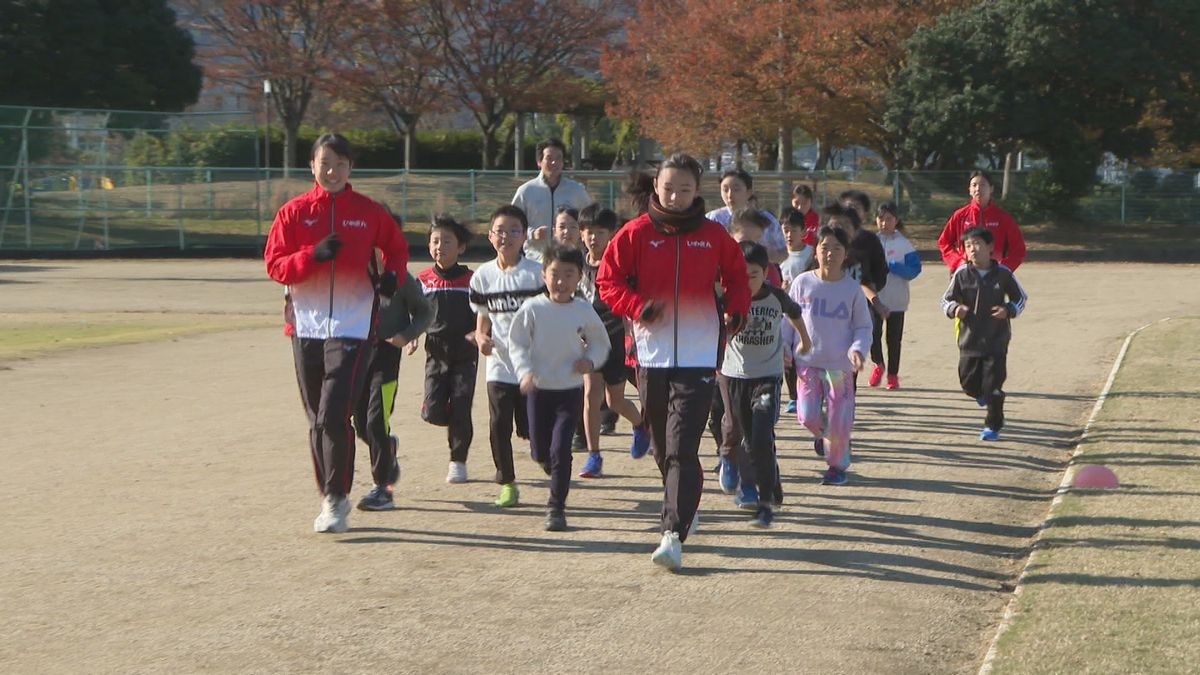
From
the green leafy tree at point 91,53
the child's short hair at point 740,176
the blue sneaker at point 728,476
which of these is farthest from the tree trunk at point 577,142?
the blue sneaker at point 728,476

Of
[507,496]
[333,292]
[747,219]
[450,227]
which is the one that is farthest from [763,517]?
[450,227]

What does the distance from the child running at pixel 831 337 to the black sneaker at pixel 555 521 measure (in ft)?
5.62

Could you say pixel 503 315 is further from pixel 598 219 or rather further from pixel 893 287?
pixel 893 287

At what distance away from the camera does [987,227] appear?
11.8 meters

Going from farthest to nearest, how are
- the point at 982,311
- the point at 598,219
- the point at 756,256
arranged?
1. the point at 982,311
2. the point at 598,219
3. the point at 756,256

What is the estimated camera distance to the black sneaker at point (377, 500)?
799 centimetres

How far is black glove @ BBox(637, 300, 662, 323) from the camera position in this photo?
6.61m

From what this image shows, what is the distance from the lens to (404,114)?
4734 cm

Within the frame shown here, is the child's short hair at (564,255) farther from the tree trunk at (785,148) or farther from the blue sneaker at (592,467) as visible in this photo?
the tree trunk at (785,148)

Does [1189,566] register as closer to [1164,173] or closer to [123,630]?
[123,630]

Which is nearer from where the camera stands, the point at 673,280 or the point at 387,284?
the point at 673,280

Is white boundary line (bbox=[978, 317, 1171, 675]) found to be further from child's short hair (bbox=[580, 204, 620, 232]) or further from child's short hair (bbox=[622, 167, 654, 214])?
child's short hair (bbox=[580, 204, 620, 232])

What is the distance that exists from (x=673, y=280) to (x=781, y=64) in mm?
31642

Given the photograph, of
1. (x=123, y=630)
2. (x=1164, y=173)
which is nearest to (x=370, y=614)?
(x=123, y=630)
